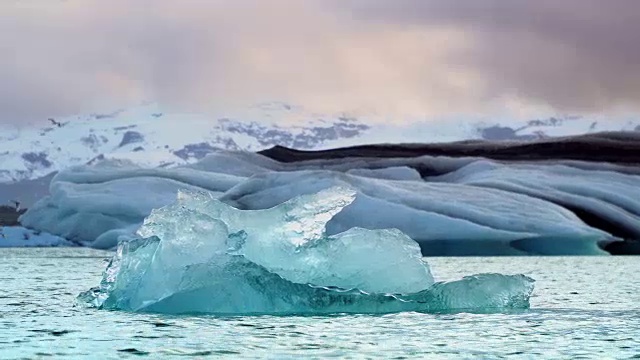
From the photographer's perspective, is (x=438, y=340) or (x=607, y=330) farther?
(x=607, y=330)

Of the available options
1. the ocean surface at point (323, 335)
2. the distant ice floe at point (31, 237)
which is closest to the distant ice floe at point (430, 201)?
the distant ice floe at point (31, 237)

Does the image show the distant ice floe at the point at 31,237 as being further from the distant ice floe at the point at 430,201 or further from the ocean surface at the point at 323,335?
the ocean surface at the point at 323,335

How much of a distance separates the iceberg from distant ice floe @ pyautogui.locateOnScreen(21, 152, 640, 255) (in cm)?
2668

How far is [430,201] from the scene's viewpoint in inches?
1817

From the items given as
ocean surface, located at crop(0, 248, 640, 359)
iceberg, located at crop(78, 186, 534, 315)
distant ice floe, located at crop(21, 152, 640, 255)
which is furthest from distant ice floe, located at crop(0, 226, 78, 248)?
iceberg, located at crop(78, 186, 534, 315)

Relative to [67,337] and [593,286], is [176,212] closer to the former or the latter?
[67,337]

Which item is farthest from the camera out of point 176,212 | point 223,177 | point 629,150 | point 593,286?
point 629,150

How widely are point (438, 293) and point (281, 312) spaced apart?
2.03 metres

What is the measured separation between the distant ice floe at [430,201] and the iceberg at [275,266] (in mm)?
26684

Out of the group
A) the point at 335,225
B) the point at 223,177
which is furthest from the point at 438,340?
the point at 223,177

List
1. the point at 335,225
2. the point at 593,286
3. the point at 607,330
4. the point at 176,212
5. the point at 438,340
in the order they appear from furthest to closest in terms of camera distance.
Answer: the point at 335,225
the point at 593,286
the point at 176,212
the point at 607,330
the point at 438,340

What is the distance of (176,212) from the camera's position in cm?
1586

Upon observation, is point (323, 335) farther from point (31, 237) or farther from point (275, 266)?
point (31, 237)

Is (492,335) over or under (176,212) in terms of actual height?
under
